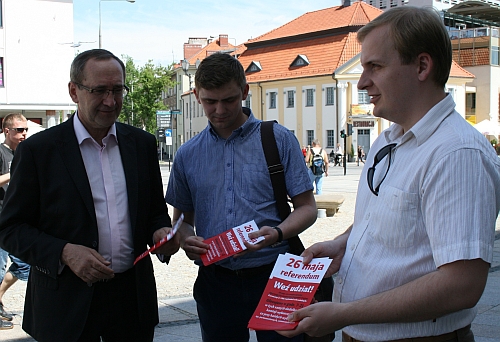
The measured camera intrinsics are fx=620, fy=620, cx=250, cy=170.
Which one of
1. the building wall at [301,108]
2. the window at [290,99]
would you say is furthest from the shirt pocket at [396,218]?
the window at [290,99]

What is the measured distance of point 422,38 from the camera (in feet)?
6.41

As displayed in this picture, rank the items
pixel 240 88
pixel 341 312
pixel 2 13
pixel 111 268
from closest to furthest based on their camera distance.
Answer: pixel 341 312
pixel 111 268
pixel 240 88
pixel 2 13

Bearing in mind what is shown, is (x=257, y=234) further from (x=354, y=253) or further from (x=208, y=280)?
(x=354, y=253)

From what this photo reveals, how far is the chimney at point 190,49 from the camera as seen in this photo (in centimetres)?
8475

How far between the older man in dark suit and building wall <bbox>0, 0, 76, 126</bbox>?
28.8 m

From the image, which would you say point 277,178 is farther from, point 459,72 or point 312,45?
point 312,45

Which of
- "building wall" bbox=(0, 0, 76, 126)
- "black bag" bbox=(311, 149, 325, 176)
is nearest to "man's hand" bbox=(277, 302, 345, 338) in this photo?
"black bag" bbox=(311, 149, 325, 176)

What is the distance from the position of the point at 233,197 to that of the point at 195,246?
0.36 metres

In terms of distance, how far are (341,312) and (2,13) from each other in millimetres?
31757

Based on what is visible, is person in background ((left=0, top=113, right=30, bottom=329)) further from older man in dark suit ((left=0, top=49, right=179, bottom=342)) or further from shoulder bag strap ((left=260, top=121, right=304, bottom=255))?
shoulder bag strap ((left=260, top=121, right=304, bottom=255))

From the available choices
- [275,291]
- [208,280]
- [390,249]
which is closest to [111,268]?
[208,280]

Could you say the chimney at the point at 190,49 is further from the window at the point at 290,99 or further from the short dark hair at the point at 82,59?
the short dark hair at the point at 82,59

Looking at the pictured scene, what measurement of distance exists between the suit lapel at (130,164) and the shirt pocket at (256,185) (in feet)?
1.90

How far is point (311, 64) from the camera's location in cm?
5538
